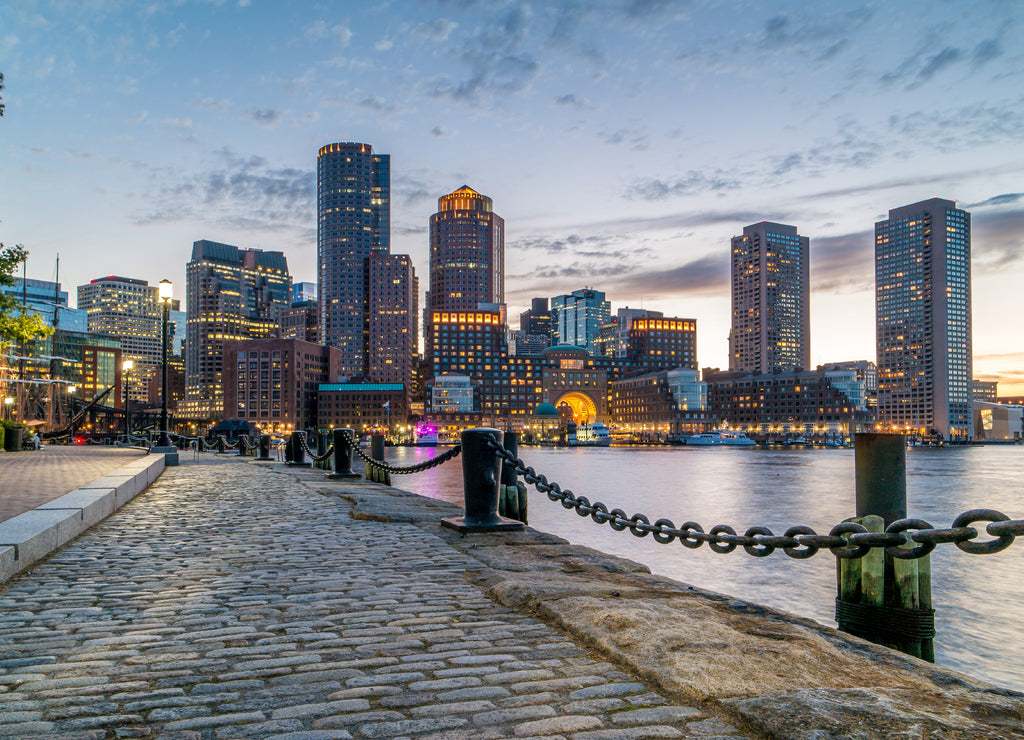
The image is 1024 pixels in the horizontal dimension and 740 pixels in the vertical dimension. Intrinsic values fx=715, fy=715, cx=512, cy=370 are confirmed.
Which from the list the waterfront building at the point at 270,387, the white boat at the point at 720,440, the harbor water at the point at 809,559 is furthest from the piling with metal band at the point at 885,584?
the waterfront building at the point at 270,387

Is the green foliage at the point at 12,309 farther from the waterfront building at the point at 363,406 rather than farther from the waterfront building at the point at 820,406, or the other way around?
the waterfront building at the point at 820,406

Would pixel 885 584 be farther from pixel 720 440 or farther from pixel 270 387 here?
pixel 270 387

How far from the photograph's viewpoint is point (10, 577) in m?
6.56

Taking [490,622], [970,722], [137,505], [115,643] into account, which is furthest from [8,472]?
[970,722]

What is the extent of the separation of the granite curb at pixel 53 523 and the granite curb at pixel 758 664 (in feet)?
14.2

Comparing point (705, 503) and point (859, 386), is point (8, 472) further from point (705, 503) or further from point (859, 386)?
point (859, 386)

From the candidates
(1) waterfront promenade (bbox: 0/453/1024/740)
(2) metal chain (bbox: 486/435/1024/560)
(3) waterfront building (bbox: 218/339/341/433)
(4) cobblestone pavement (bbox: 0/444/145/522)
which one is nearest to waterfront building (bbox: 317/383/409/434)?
(3) waterfront building (bbox: 218/339/341/433)

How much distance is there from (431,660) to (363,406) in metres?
Result: 195

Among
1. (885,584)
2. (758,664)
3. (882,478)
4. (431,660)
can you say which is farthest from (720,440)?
(431,660)

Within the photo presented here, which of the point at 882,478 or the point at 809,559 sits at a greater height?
the point at 882,478

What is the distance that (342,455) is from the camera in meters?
21.8

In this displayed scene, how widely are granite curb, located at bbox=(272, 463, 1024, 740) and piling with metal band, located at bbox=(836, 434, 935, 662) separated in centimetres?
94

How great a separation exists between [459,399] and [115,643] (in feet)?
635

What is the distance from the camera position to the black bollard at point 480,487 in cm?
964
